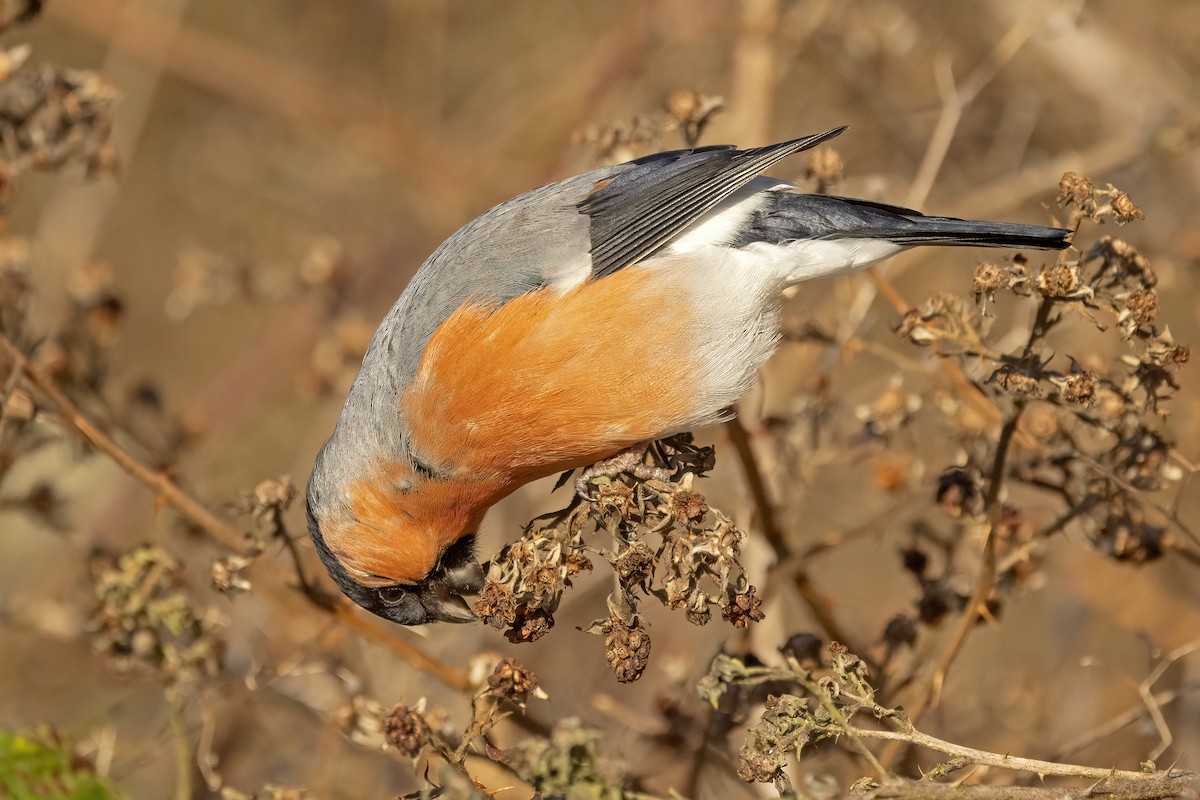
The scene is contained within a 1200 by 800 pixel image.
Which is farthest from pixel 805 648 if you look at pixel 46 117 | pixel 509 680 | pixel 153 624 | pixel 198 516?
pixel 46 117

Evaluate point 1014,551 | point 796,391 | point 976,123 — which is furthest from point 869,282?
point 976,123

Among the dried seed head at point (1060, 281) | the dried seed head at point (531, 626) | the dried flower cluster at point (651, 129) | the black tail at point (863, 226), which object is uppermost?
the dried seed head at point (1060, 281)

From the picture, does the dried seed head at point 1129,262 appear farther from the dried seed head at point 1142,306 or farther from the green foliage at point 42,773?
the green foliage at point 42,773

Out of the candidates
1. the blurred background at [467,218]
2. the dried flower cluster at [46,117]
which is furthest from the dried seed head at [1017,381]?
the dried flower cluster at [46,117]

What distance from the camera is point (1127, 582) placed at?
15.5 ft

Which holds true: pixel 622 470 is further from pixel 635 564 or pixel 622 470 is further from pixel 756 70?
pixel 756 70

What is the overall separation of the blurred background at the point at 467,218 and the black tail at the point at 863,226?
0.32m

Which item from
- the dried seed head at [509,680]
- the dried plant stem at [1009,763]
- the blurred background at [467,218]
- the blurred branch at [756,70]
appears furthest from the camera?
the blurred branch at [756,70]

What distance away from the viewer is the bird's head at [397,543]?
128 inches

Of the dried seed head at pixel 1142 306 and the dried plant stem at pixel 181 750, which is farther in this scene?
the dried plant stem at pixel 181 750

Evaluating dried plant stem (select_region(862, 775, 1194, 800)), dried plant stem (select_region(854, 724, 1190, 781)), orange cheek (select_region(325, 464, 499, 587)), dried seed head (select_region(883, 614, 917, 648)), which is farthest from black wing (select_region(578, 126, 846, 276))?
dried plant stem (select_region(862, 775, 1194, 800))

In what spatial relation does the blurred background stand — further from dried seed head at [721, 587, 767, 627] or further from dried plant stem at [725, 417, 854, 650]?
dried seed head at [721, 587, 767, 627]

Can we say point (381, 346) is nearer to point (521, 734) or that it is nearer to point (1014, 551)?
point (521, 734)

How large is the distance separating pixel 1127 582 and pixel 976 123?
7.52 ft
